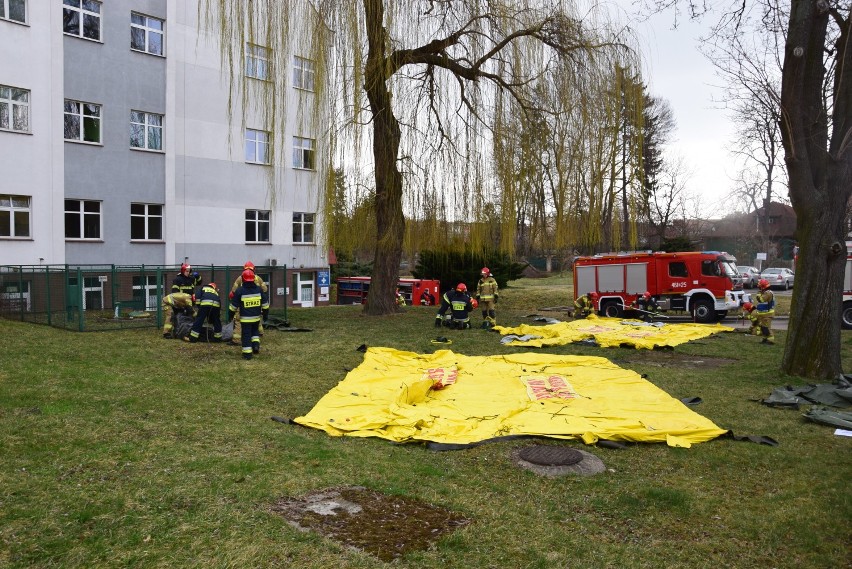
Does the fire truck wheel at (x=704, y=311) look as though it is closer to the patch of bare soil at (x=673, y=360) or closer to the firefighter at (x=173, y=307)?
the patch of bare soil at (x=673, y=360)

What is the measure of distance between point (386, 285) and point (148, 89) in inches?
448

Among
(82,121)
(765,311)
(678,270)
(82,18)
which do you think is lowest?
(765,311)

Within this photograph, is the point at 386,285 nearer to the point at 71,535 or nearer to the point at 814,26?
the point at 814,26

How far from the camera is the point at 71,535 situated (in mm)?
3855

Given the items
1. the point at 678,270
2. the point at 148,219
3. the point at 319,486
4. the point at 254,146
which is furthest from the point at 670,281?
the point at 319,486

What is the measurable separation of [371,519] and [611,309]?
66.4ft

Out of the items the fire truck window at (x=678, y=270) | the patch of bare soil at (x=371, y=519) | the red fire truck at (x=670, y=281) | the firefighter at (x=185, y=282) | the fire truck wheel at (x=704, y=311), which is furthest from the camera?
the fire truck window at (x=678, y=270)

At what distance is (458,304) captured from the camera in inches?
656

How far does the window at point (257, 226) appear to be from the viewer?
85.6ft

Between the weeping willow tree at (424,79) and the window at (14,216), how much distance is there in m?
9.68

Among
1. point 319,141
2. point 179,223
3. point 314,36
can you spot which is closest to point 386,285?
point 319,141

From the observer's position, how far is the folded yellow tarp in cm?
665

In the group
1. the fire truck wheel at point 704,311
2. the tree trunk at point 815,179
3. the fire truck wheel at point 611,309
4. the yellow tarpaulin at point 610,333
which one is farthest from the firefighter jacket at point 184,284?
the fire truck wheel at point 704,311

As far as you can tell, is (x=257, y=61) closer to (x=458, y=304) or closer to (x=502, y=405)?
(x=458, y=304)
